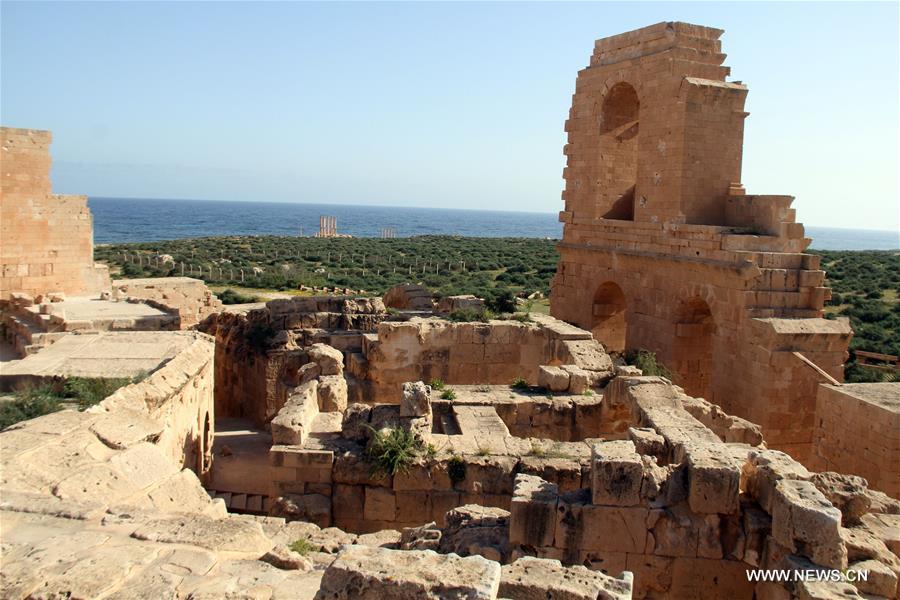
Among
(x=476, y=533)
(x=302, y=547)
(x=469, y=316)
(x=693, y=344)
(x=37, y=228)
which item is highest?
(x=37, y=228)

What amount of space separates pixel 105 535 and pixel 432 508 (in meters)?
3.32

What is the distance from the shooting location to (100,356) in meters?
9.08

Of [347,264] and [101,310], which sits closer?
[101,310]

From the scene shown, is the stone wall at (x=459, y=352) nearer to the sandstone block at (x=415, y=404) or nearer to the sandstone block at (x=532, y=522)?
the sandstone block at (x=415, y=404)

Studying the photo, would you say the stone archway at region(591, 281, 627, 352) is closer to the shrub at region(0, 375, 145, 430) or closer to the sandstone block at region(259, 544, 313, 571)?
the shrub at region(0, 375, 145, 430)

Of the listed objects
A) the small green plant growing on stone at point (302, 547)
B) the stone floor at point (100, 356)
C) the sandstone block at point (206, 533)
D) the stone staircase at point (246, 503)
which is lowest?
the stone staircase at point (246, 503)

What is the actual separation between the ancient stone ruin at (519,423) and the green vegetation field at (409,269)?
5999mm

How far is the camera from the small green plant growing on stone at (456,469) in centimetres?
707

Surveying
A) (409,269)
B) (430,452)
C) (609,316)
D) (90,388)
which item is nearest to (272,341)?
(90,388)

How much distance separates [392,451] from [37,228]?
41.0 feet

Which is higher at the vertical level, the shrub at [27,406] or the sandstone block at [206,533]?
the shrub at [27,406]

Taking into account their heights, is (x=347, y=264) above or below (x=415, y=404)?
below

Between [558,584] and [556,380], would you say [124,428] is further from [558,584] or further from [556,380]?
[556,380]

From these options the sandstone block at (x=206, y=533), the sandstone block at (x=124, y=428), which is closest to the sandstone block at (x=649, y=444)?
the sandstone block at (x=206, y=533)
